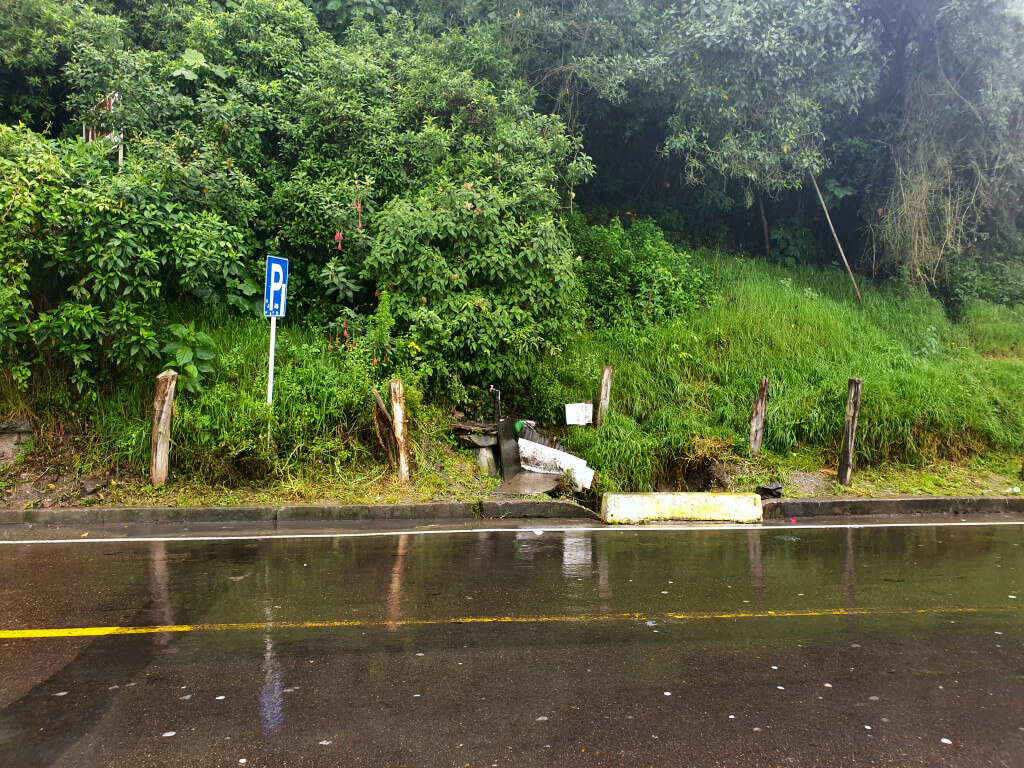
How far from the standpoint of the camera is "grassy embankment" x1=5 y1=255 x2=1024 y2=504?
9.14m

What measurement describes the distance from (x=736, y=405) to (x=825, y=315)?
426cm

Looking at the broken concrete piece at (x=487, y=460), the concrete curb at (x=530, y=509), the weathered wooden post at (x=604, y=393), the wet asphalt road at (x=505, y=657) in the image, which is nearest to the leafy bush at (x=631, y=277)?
the weathered wooden post at (x=604, y=393)

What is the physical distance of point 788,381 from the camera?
12344 mm

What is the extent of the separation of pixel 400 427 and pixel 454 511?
4.47 feet

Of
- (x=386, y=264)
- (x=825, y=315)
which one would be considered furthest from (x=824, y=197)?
(x=386, y=264)

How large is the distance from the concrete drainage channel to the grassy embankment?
29cm

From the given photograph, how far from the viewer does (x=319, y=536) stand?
771 cm

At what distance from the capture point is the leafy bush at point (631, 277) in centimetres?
1402

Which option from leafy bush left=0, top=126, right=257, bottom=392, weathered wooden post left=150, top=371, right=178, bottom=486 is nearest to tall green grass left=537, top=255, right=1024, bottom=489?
weathered wooden post left=150, top=371, right=178, bottom=486

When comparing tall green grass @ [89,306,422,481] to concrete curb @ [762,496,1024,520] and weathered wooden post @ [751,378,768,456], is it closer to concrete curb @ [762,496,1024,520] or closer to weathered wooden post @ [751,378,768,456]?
weathered wooden post @ [751,378,768,456]

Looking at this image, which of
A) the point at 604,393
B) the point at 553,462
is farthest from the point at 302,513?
the point at 604,393

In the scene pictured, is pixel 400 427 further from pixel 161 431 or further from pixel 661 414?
pixel 661 414

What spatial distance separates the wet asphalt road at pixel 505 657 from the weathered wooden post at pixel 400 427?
2.33 metres

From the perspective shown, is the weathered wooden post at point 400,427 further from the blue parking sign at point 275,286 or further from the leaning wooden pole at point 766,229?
the leaning wooden pole at point 766,229
